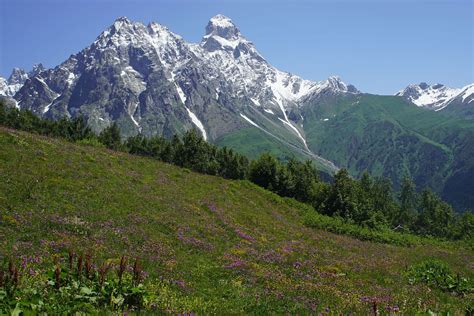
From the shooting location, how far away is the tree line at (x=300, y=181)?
65812 mm

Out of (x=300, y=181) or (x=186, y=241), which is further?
(x=300, y=181)

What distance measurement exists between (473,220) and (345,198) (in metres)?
51.7

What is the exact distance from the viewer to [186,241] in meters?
24.4

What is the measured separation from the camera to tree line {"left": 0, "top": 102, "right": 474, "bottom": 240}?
6581cm

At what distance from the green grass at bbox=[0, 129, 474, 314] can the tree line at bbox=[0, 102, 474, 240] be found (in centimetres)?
2798

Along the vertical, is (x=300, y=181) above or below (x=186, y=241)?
above

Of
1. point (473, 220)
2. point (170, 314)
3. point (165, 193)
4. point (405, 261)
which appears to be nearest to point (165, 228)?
point (165, 193)

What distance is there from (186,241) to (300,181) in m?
57.7

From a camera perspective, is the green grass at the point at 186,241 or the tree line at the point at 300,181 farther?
the tree line at the point at 300,181

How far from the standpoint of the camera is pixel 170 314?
11.1m

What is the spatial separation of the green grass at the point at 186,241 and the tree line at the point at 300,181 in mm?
27984

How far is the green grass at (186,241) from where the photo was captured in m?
15.9

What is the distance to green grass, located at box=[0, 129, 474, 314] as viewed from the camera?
15.9 metres

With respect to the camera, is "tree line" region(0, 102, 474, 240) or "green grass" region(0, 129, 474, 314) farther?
"tree line" region(0, 102, 474, 240)
